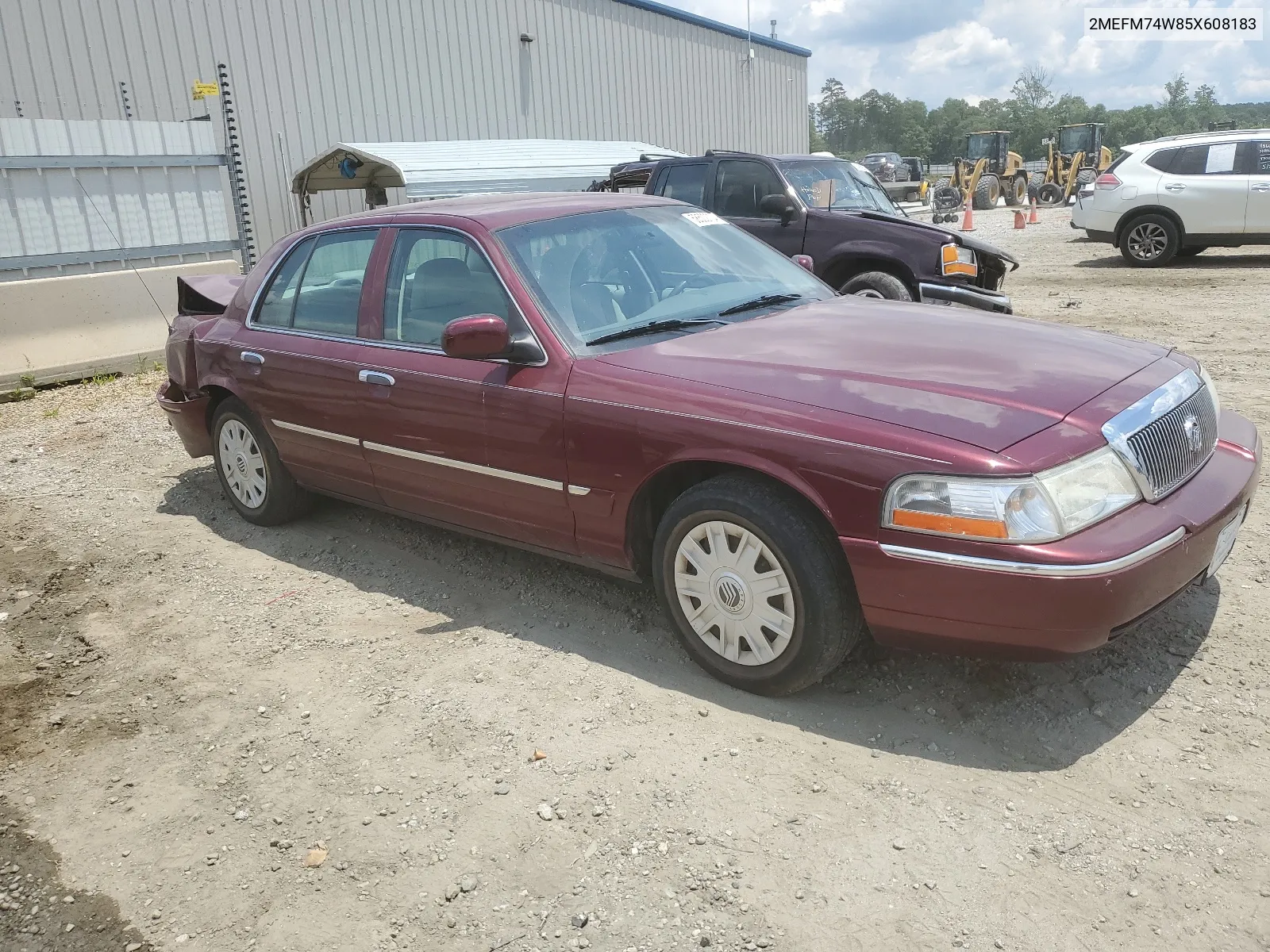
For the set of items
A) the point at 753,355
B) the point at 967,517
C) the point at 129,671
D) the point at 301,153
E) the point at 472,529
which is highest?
the point at 301,153

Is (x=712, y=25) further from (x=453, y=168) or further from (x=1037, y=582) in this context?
(x=1037, y=582)

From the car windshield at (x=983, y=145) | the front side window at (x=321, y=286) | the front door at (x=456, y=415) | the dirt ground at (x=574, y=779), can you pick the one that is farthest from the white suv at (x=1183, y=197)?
the car windshield at (x=983, y=145)

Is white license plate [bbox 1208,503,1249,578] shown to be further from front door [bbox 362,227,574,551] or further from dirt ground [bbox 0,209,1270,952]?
front door [bbox 362,227,574,551]

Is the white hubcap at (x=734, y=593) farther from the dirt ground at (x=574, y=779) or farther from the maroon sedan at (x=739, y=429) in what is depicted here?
the dirt ground at (x=574, y=779)

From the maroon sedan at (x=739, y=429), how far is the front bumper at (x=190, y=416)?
0.65 metres

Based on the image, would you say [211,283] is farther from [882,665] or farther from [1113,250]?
[1113,250]

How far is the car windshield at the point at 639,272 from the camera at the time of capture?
13.0 feet

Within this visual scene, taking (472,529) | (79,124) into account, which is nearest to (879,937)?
(472,529)

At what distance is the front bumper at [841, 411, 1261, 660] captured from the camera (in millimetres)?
2820

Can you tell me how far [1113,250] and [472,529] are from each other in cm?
1590

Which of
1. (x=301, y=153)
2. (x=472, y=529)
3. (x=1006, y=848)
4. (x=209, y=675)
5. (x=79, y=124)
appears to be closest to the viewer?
(x=1006, y=848)

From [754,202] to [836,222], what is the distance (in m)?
0.92

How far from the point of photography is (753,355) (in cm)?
358

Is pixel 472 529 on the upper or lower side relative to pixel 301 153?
lower
